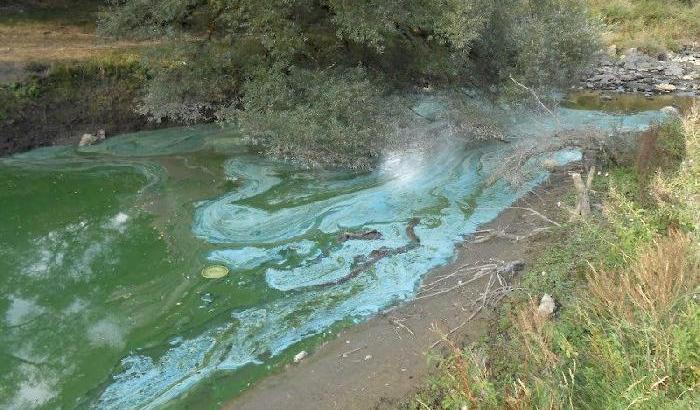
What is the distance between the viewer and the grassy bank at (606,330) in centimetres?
401

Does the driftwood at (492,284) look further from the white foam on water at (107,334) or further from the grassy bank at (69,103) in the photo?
the grassy bank at (69,103)

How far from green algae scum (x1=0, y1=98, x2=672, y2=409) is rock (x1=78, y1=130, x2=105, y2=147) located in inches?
9.3

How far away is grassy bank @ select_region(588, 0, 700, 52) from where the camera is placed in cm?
2158

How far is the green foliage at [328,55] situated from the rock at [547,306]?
4973mm

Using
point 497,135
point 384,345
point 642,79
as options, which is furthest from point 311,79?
point 642,79

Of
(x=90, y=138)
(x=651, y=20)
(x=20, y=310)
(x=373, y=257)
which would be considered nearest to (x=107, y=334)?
(x=20, y=310)

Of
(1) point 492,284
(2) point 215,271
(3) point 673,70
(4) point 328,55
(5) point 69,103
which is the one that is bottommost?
(2) point 215,271

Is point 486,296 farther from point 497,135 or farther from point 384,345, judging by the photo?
point 497,135

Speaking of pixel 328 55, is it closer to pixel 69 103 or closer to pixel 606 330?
pixel 69 103

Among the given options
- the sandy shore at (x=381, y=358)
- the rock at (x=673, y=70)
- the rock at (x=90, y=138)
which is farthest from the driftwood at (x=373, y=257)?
the rock at (x=673, y=70)

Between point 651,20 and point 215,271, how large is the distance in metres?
22.0

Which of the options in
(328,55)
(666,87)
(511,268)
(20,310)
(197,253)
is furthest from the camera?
(666,87)

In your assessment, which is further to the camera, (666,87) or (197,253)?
(666,87)

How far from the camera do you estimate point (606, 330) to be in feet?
15.8
